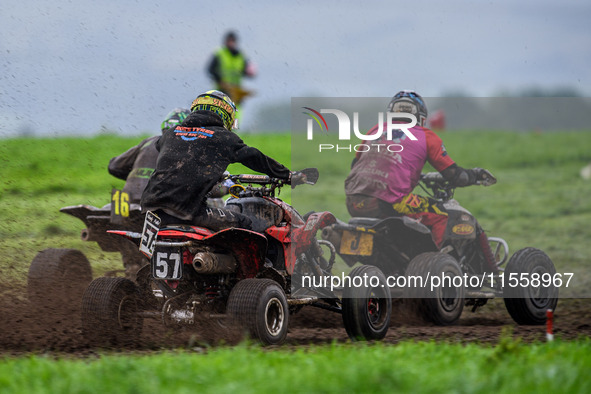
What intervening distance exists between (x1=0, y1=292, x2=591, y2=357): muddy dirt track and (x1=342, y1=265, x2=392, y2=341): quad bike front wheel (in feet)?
0.59

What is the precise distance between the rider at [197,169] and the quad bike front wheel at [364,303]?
114cm

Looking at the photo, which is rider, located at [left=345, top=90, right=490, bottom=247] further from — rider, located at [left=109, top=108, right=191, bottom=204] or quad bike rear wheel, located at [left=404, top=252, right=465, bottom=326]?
rider, located at [left=109, top=108, right=191, bottom=204]

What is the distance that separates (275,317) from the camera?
24.6ft

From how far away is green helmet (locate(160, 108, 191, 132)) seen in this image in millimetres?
10508

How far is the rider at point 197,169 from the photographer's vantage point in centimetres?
747

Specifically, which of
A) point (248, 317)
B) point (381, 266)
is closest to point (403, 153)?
point (381, 266)

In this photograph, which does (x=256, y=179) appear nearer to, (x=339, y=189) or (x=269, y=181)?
(x=269, y=181)

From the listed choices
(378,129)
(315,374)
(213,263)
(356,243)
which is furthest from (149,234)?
(378,129)

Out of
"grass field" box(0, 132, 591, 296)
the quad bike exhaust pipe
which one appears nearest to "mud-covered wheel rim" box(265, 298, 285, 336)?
the quad bike exhaust pipe

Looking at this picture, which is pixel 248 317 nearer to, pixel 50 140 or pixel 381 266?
pixel 381 266

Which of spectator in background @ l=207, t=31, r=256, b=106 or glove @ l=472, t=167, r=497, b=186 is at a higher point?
spectator in background @ l=207, t=31, r=256, b=106

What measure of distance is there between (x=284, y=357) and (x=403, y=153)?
4.40 metres

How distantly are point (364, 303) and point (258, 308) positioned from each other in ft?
4.53

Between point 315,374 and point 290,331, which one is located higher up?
point 315,374
